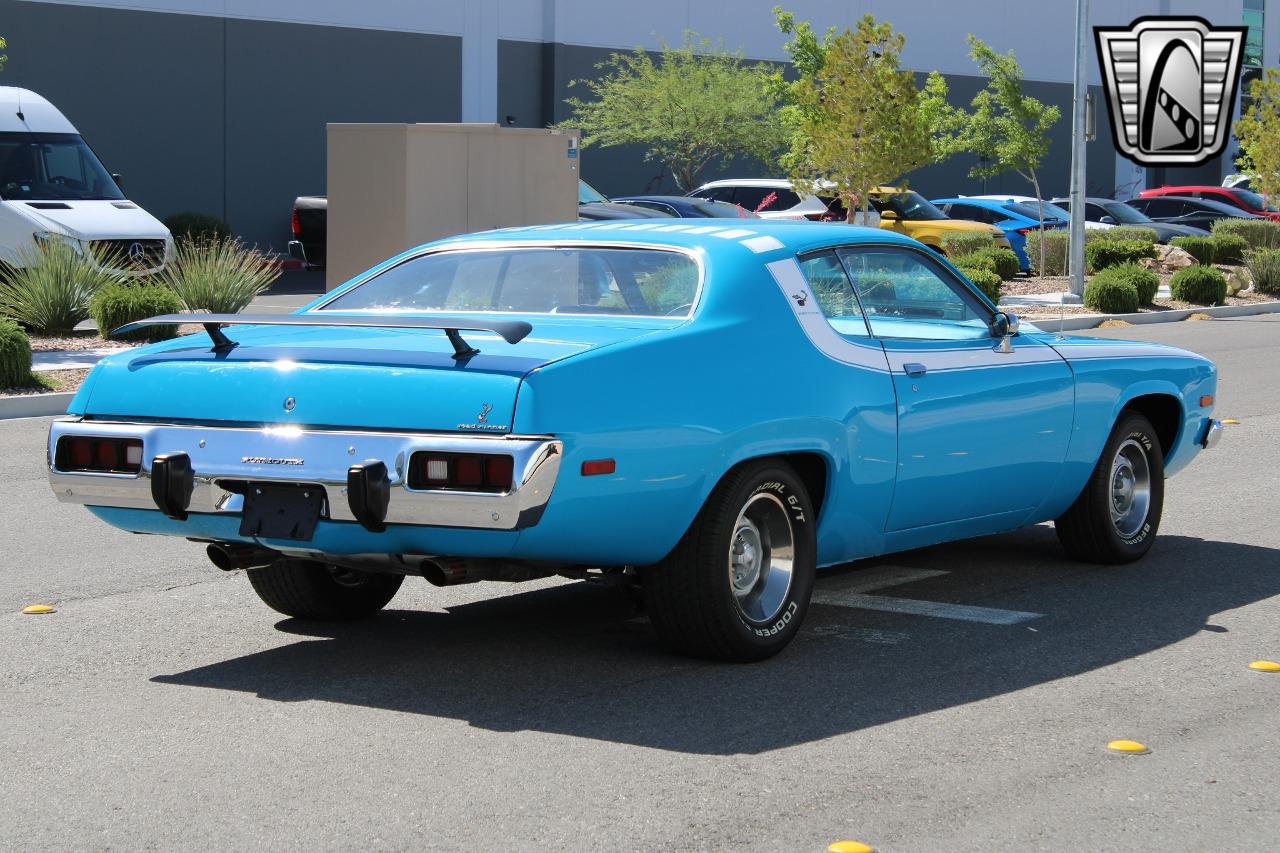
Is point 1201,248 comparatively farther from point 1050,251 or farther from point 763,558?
point 763,558

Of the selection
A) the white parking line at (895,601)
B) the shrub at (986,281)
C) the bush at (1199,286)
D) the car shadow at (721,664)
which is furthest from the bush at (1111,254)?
the white parking line at (895,601)

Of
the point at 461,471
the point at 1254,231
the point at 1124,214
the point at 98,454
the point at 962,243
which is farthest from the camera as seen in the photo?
the point at 1124,214

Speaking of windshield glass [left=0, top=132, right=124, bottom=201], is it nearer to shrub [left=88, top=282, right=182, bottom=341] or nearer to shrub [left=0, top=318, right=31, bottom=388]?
shrub [left=88, top=282, right=182, bottom=341]

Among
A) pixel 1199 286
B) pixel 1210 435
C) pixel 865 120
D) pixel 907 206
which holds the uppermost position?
pixel 865 120

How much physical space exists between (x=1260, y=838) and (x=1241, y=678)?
164 cm

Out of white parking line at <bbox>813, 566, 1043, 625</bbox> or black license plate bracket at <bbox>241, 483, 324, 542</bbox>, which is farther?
white parking line at <bbox>813, 566, 1043, 625</bbox>

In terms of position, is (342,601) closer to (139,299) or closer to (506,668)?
(506,668)

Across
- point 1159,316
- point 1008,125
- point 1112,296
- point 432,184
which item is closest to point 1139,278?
point 1159,316

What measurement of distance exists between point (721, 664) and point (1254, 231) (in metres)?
32.1

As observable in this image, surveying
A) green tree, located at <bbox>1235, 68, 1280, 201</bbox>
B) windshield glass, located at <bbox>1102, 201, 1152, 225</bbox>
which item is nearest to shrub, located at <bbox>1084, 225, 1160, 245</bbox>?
green tree, located at <bbox>1235, 68, 1280, 201</bbox>

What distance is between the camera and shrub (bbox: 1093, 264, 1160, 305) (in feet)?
89.3

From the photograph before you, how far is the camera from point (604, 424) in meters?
5.57

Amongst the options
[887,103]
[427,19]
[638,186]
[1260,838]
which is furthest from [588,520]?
[638,186]

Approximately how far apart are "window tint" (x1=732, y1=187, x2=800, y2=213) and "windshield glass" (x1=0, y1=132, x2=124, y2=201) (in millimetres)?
12450
